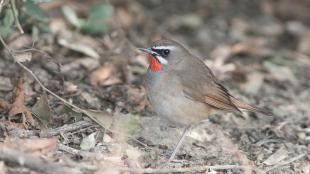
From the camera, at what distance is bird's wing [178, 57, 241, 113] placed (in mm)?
6141

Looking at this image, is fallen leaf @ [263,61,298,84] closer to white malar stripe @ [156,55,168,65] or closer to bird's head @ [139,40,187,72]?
bird's head @ [139,40,187,72]

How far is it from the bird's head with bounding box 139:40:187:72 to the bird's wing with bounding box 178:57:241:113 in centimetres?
15

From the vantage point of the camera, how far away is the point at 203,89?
6.25 metres

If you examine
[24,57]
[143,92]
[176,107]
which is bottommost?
[176,107]

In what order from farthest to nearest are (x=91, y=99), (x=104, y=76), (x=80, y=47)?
1. (x=80, y=47)
2. (x=104, y=76)
3. (x=91, y=99)

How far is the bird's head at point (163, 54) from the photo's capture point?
242 inches

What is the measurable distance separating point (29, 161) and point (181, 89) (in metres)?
1.83

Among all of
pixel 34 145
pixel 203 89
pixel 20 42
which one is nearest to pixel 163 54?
pixel 203 89

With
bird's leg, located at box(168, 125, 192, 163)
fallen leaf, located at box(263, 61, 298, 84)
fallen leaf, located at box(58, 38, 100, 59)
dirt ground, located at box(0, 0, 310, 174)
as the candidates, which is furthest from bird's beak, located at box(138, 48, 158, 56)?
fallen leaf, located at box(263, 61, 298, 84)

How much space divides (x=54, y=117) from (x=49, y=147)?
3.01 feet

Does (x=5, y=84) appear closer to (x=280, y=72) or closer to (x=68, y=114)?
(x=68, y=114)

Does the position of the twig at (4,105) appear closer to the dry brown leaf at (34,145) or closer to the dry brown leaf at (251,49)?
the dry brown leaf at (34,145)

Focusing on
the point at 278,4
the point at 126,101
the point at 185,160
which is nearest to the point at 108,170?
the point at 185,160

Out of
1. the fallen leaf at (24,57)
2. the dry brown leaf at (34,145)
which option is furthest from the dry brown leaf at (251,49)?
the dry brown leaf at (34,145)
